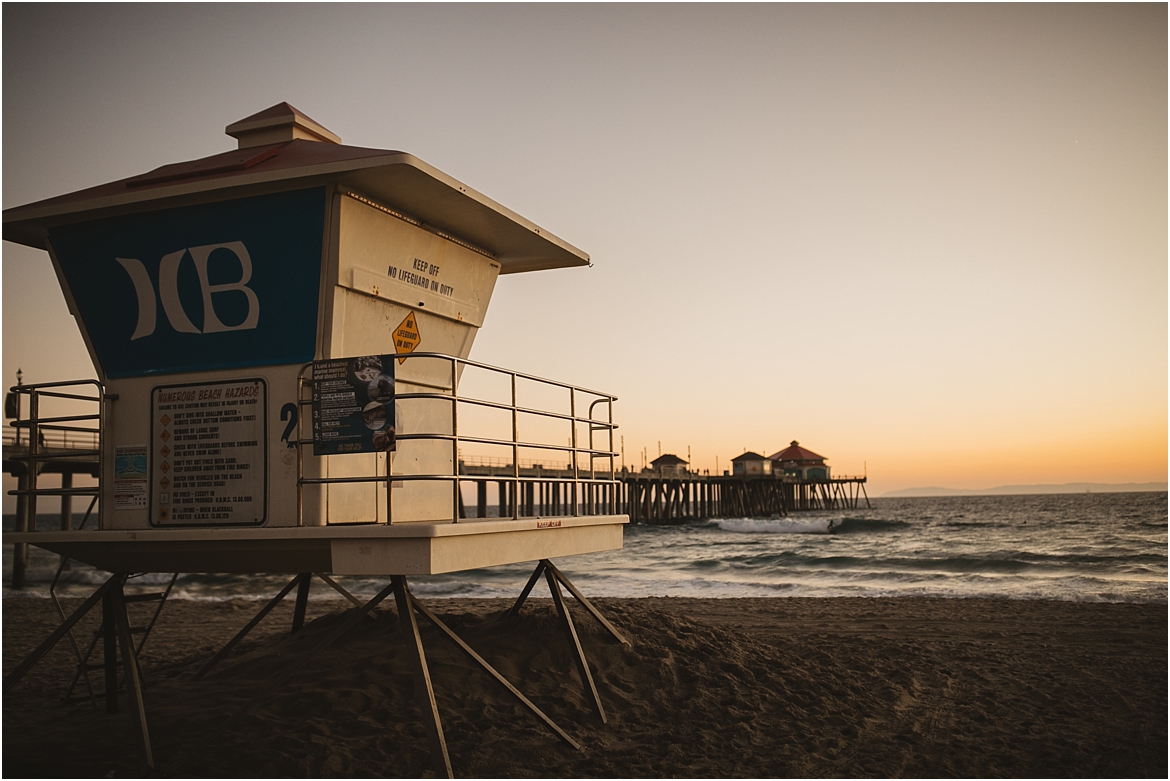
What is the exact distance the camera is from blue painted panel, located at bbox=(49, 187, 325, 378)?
21.2 ft

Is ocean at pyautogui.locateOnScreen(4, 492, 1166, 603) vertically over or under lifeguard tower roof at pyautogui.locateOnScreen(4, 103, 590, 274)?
under

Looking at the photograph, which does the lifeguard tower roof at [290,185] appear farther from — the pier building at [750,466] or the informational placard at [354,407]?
the pier building at [750,466]

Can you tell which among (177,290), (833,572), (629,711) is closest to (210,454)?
(177,290)

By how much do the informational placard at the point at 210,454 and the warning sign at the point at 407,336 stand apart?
44.6 inches

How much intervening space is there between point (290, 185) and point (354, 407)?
173cm

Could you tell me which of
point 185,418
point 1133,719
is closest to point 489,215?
point 185,418

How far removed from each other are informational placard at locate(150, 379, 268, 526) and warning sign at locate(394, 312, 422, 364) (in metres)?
1.13

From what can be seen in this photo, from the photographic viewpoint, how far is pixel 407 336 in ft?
24.2

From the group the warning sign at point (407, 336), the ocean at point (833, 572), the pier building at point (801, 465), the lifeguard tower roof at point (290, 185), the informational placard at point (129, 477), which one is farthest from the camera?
the pier building at point (801, 465)

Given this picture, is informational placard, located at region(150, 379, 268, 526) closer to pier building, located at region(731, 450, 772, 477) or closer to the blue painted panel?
the blue painted panel

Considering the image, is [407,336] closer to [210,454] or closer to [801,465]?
[210,454]

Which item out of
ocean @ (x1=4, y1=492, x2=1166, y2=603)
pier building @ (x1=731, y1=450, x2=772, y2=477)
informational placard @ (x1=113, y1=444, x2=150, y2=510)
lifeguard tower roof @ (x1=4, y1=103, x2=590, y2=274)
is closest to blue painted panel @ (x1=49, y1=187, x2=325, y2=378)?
lifeguard tower roof @ (x1=4, y1=103, x2=590, y2=274)

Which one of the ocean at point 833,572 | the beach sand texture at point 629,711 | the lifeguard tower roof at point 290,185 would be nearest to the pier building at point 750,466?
the ocean at point 833,572

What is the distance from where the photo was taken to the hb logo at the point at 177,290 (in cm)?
664
